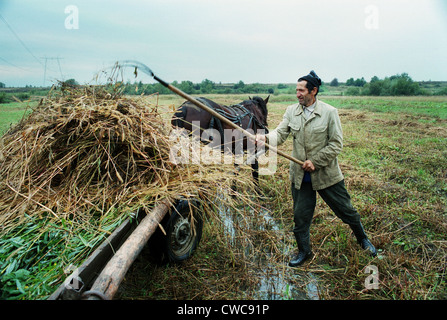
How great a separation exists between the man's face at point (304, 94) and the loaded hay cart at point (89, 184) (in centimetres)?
104

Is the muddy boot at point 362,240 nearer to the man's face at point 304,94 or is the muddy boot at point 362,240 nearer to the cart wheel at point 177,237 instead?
the man's face at point 304,94

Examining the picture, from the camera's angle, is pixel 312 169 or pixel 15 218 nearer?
pixel 15 218

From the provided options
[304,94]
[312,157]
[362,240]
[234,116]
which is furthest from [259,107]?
[362,240]

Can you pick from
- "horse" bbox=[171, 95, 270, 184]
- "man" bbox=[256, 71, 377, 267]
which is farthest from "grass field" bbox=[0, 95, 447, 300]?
"horse" bbox=[171, 95, 270, 184]

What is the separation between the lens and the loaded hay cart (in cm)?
151

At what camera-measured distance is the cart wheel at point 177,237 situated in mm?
2256

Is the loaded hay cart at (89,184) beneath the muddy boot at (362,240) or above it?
above

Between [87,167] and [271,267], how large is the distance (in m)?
2.23

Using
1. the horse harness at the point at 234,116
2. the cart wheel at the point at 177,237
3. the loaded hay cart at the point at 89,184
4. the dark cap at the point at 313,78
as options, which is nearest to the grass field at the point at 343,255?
the cart wheel at the point at 177,237
